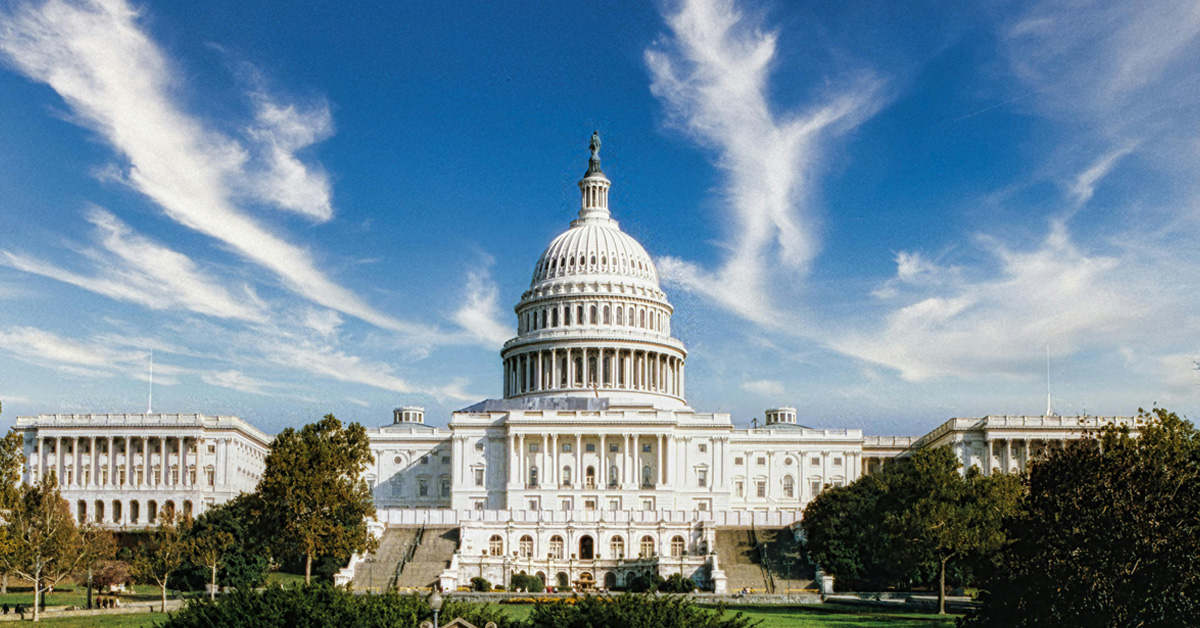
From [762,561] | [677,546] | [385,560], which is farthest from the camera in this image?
[677,546]

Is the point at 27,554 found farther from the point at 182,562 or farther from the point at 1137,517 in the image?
the point at 1137,517

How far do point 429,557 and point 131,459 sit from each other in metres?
49.9

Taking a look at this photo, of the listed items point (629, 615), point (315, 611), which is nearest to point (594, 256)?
point (315, 611)

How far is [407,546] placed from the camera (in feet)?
327

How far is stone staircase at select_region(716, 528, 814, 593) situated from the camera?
90125mm

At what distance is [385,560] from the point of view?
313ft

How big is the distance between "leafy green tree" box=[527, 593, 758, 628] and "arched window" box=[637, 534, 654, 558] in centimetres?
6715

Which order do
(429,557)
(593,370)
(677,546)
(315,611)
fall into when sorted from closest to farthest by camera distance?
(315,611) → (429,557) → (677,546) → (593,370)

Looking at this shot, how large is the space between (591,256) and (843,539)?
204ft

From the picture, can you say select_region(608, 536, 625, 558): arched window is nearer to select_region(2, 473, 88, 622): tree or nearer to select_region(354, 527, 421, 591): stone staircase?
select_region(354, 527, 421, 591): stone staircase

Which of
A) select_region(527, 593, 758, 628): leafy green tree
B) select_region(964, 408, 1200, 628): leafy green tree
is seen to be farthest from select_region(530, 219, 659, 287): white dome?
select_region(527, 593, 758, 628): leafy green tree

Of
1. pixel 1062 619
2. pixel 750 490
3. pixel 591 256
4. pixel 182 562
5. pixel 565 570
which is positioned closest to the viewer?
pixel 1062 619

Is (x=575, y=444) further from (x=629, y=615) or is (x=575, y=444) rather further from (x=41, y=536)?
(x=629, y=615)

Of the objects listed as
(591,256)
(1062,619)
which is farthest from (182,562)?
(591,256)
